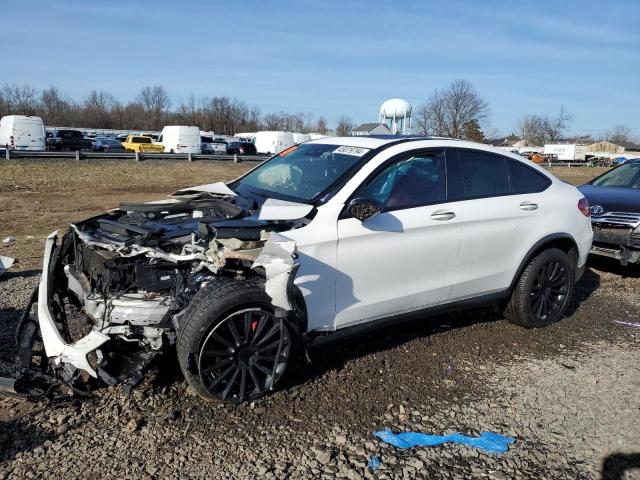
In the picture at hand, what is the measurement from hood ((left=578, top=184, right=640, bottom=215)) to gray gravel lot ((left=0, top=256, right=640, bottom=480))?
10.4 ft

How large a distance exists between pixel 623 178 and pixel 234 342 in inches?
306

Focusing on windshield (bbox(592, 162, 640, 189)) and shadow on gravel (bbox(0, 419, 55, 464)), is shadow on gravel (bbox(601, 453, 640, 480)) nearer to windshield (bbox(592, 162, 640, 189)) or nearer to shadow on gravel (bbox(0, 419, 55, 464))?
shadow on gravel (bbox(0, 419, 55, 464))

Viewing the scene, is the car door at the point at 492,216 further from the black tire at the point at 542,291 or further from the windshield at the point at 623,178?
the windshield at the point at 623,178

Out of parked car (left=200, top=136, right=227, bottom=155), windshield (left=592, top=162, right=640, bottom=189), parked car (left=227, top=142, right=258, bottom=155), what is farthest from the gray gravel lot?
parked car (left=227, top=142, right=258, bottom=155)

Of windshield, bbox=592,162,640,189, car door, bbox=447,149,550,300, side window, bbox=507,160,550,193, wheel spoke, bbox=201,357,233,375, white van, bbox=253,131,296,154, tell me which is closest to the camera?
wheel spoke, bbox=201,357,233,375

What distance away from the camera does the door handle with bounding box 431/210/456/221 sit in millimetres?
4391

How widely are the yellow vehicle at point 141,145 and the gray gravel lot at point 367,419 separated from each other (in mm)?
39403

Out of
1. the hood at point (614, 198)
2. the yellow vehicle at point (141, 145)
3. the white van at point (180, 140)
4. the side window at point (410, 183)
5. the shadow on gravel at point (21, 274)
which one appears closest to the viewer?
the side window at point (410, 183)

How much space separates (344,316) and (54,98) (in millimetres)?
95564

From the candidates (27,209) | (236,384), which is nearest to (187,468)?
(236,384)

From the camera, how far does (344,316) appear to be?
3992mm

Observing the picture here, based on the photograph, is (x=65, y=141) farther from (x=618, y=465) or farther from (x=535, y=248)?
(x=618, y=465)

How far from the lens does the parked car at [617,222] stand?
7121mm

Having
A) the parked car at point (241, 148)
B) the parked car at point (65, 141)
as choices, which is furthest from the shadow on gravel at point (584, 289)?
the parked car at point (241, 148)
